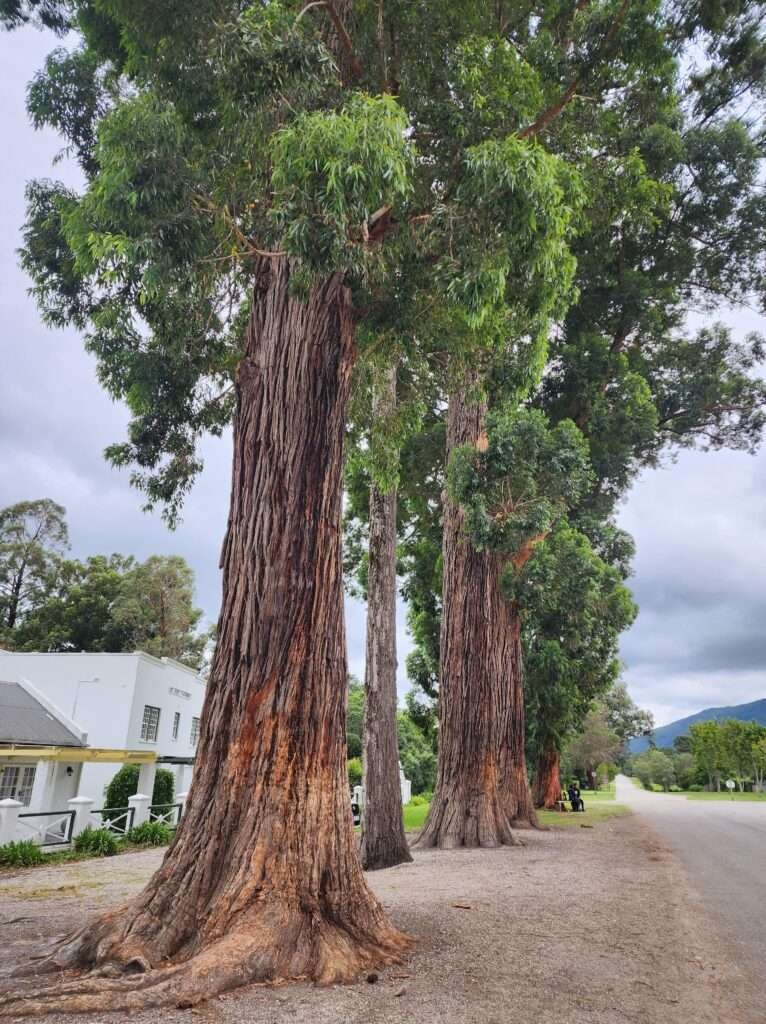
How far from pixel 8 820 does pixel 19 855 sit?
92cm

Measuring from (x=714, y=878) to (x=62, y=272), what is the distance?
12458 millimetres

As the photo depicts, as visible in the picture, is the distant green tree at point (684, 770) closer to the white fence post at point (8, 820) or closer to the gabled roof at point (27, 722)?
the gabled roof at point (27, 722)

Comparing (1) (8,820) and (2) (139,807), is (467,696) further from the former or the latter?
(2) (139,807)

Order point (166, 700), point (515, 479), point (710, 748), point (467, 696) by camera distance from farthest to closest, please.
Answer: point (710, 748)
point (166, 700)
point (515, 479)
point (467, 696)

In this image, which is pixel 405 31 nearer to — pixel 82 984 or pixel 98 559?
pixel 82 984

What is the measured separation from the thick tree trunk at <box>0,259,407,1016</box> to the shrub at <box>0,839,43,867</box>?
922 centimetres

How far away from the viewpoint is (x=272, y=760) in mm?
5105

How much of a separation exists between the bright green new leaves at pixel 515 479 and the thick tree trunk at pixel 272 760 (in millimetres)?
7700

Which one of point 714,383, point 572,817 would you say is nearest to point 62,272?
point 714,383

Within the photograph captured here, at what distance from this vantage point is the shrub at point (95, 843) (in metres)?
14.1

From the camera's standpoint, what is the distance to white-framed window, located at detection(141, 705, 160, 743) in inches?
1012

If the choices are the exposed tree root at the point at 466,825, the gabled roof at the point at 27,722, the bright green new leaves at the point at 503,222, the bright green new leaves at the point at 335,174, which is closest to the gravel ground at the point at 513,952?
the exposed tree root at the point at 466,825

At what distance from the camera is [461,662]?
13961mm

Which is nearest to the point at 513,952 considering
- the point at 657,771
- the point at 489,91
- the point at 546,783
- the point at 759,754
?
the point at 489,91
